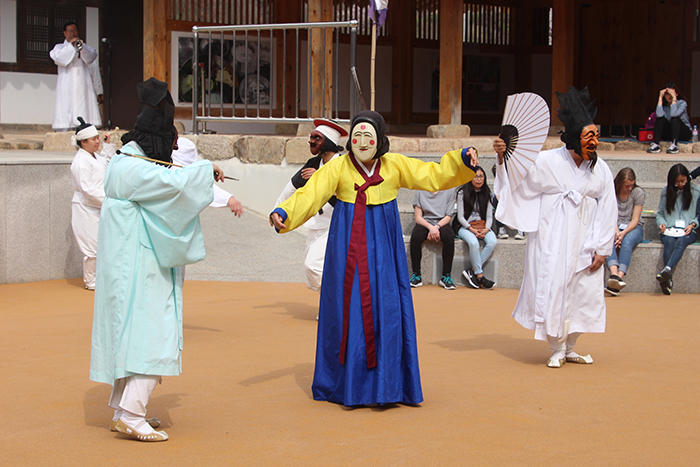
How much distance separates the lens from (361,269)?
4355 mm

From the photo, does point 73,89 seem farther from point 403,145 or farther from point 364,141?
point 364,141

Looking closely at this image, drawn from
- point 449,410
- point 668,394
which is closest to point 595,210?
point 668,394

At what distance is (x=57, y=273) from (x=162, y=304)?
5403 mm

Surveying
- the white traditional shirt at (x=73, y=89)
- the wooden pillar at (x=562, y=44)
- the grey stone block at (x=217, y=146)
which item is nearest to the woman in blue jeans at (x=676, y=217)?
the wooden pillar at (x=562, y=44)

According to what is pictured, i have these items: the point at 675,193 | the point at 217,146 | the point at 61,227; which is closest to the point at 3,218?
the point at 61,227

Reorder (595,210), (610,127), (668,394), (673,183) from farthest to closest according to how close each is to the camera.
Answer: (610,127), (673,183), (595,210), (668,394)

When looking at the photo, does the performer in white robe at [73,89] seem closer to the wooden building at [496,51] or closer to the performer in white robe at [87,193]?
the wooden building at [496,51]

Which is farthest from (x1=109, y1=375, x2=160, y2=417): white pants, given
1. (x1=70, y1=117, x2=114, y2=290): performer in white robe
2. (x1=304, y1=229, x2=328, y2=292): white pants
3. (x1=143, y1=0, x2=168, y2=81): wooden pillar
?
(x1=143, y1=0, x2=168, y2=81): wooden pillar

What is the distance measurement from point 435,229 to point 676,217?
251 cm

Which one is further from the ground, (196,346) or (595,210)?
(595,210)

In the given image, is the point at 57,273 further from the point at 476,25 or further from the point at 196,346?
the point at 476,25

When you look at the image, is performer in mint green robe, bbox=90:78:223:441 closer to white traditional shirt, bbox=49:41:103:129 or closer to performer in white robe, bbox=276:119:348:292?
performer in white robe, bbox=276:119:348:292

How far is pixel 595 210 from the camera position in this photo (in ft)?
17.6

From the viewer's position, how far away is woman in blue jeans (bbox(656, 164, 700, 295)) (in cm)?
815
